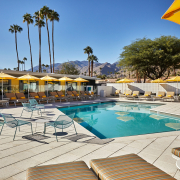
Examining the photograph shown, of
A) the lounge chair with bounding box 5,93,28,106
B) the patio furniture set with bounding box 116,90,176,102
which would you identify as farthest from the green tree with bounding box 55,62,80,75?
the lounge chair with bounding box 5,93,28,106

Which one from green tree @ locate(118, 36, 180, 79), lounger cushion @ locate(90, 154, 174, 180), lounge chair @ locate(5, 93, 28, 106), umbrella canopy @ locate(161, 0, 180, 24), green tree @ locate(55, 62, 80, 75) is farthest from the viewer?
green tree @ locate(55, 62, 80, 75)

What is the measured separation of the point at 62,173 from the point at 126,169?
819 millimetres

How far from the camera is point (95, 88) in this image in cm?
1973

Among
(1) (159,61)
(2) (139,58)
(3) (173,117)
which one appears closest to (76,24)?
(2) (139,58)

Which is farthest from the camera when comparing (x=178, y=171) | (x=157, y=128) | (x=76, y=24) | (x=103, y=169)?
(x=76, y=24)

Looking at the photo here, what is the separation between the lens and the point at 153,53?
872 inches

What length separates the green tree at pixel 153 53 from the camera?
21.7m

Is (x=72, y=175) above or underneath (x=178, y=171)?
above

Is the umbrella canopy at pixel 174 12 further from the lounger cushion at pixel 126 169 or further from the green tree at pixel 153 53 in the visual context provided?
the green tree at pixel 153 53

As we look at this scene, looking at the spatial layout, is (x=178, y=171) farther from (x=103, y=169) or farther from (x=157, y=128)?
(x=157, y=128)

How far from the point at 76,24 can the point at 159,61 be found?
783 inches

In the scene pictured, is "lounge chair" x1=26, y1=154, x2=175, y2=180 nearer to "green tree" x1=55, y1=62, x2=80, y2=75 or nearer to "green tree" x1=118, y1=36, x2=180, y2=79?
"green tree" x1=118, y1=36, x2=180, y2=79

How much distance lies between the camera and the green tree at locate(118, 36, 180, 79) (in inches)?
854

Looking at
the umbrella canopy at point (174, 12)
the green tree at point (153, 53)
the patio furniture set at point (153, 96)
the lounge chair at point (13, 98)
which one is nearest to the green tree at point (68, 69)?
the green tree at point (153, 53)
